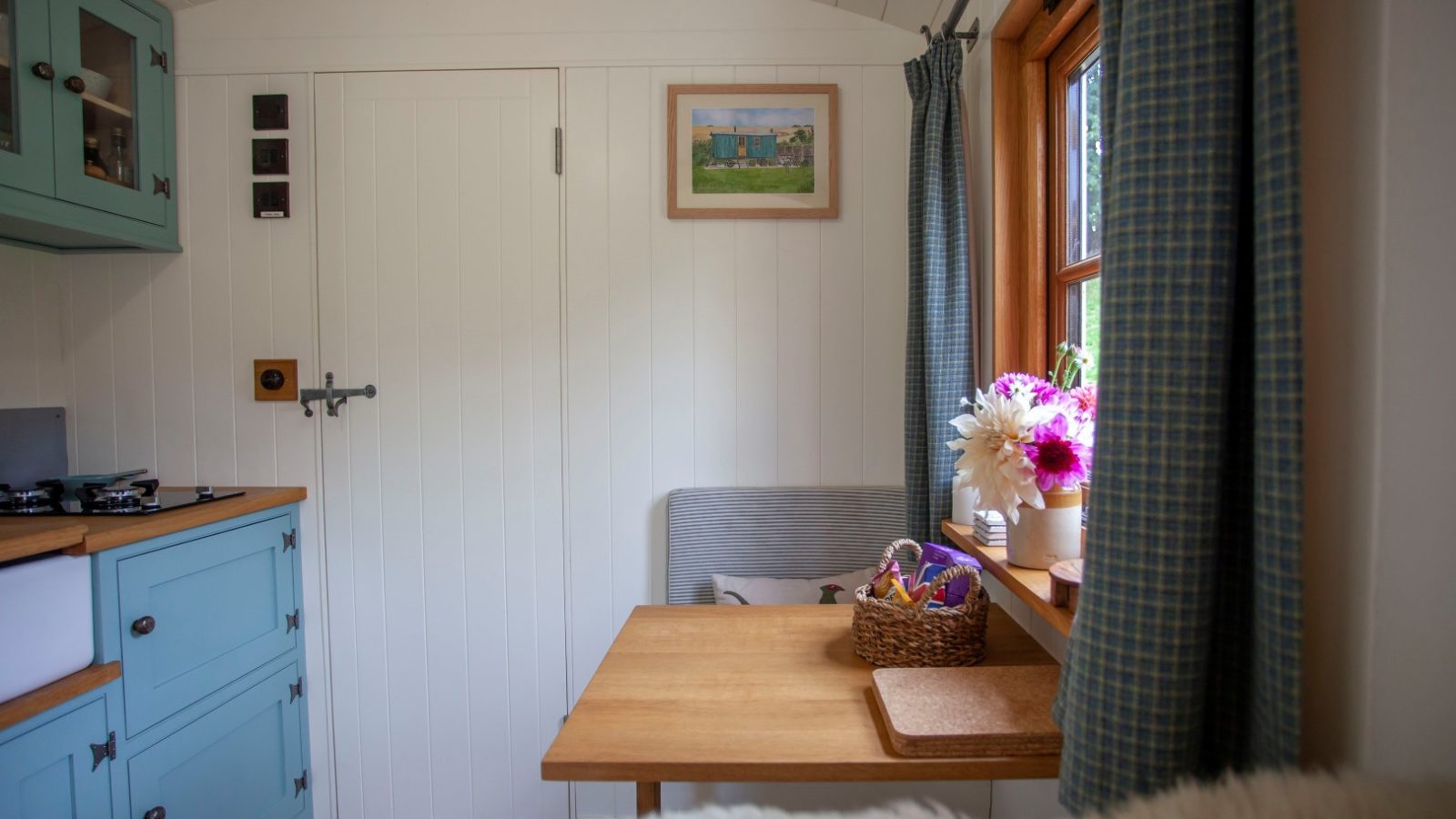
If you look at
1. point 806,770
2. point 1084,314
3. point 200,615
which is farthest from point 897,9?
point 200,615

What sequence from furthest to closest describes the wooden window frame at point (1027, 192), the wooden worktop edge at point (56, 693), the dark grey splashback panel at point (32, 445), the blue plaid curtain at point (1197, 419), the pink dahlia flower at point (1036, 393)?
the dark grey splashback panel at point (32, 445) < the wooden window frame at point (1027, 192) < the wooden worktop edge at point (56, 693) < the pink dahlia flower at point (1036, 393) < the blue plaid curtain at point (1197, 419)

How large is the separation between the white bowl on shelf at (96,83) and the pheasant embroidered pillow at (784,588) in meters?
2.16

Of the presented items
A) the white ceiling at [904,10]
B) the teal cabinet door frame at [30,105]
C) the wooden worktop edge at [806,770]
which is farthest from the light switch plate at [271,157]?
the wooden worktop edge at [806,770]

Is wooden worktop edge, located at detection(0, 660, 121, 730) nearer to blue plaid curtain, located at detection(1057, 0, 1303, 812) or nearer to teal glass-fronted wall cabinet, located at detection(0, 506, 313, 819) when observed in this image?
teal glass-fronted wall cabinet, located at detection(0, 506, 313, 819)

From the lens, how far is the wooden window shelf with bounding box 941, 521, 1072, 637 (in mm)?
973

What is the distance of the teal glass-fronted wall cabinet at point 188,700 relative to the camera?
1.31 meters

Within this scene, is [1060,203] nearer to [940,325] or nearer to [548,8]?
[940,325]

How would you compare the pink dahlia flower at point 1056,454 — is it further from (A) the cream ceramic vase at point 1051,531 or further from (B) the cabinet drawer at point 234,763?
(B) the cabinet drawer at point 234,763

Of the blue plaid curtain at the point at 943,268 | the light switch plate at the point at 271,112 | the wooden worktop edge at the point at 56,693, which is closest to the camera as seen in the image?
the wooden worktop edge at the point at 56,693

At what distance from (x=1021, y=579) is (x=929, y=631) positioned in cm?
20

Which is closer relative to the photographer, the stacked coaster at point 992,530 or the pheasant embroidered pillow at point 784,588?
the stacked coaster at point 992,530

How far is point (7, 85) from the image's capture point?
1521 mm

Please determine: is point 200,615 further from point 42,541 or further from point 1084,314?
point 1084,314

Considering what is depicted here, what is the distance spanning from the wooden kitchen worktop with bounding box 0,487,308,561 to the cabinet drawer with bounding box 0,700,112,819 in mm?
339
